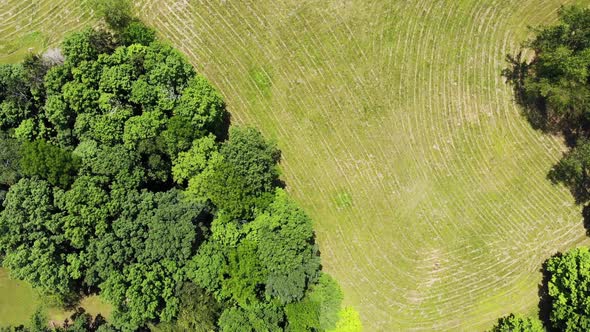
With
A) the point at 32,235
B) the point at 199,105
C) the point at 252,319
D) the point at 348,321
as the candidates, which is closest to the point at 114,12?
the point at 199,105

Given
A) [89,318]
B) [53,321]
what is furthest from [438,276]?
[53,321]

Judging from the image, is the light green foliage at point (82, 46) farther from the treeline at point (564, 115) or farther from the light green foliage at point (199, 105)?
the treeline at point (564, 115)

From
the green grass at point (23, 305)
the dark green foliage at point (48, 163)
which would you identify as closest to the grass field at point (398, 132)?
the dark green foliage at point (48, 163)

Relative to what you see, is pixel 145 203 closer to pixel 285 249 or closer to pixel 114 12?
pixel 285 249

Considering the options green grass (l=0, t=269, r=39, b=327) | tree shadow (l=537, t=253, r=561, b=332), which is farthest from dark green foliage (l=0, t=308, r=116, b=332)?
tree shadow (l=537, t=253, r=561, b=332)

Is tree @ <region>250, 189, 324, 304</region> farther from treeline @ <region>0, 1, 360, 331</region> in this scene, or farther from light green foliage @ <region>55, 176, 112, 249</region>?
light green foliage @ <region>55, 176, 112, 249</region>
